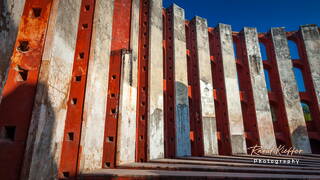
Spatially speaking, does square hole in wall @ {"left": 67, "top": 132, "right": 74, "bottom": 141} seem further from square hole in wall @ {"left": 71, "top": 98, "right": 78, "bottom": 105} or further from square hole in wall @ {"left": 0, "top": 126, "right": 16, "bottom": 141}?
square hole in wall @ {"left": 0, "top": 126, "right": 16, "bottom": 141}

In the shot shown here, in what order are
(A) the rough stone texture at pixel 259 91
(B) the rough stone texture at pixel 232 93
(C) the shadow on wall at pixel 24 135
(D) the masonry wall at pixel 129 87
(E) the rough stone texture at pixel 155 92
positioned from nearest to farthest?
(C) the shadow on wall at pixel 24 135
(D) the masonry wall at pixel 129 87
(E) the rough stone texture at pixel 155 92
(B) the rough stone texture at pixel 232 93
(A) the rough stone texture at pixel 259 91

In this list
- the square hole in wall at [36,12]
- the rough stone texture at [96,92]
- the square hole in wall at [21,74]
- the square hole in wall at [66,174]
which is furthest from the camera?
the rough stone texture at [96,92]

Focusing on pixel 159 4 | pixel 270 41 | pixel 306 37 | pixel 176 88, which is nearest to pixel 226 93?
pixel 176 88

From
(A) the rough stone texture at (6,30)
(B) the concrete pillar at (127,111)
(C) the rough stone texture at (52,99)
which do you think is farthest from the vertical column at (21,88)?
(B) the concrete pillar at (127,111)

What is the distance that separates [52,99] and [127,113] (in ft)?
13.2

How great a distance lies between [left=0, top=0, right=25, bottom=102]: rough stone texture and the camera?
7.20 feet

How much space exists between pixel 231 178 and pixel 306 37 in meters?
19.0

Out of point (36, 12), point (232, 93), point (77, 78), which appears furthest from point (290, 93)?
point (36, 12)

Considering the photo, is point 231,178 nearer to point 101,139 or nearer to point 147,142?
point 101,139

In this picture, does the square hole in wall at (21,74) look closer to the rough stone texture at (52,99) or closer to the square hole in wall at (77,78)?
the rough stone texture at (52,99)

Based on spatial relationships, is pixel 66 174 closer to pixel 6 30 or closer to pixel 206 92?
pixel 6 30

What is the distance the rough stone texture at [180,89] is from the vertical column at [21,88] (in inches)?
360

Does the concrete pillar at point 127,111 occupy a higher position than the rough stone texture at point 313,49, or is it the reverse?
the rough stone texture at point 313,49

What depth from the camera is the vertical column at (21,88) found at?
3863 millimetres
